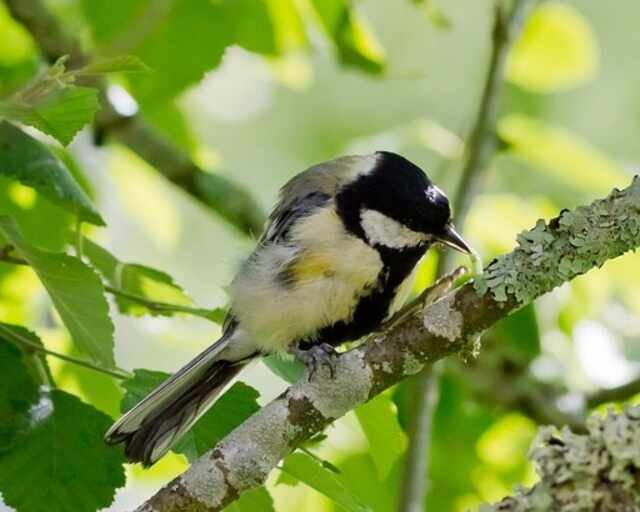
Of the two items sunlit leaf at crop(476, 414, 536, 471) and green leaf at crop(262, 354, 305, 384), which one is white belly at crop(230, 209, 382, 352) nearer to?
green leaf at crop(262, 354, 305, 384)

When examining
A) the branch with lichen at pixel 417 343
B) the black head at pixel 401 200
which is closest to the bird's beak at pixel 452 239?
the black head at pixel 401 200

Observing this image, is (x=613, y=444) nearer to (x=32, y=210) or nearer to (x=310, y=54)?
(x=32, y=210)

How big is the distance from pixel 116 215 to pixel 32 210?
4.31 m

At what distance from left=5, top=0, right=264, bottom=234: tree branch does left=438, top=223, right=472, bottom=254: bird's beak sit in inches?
43.0

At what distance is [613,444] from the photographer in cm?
169

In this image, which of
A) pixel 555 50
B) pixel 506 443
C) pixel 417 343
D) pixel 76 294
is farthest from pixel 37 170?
pixel 506 443

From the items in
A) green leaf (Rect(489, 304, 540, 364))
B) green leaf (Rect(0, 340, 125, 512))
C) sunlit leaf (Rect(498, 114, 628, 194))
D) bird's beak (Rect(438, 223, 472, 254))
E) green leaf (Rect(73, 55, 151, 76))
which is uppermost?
sunlit leaf (Rect(498, 114, 628, 194))

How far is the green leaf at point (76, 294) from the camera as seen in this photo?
2.45m

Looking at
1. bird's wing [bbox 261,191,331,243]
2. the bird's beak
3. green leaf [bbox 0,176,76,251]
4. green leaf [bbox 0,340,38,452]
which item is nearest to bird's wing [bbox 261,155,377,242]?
bird's wing [bbox 261,191,331,243]

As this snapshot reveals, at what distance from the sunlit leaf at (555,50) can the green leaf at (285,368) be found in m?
1.78

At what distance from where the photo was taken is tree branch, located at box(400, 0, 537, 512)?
373cm

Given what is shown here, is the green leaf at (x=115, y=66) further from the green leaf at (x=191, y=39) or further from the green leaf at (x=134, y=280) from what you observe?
the green leaf at (x=191, y=39)

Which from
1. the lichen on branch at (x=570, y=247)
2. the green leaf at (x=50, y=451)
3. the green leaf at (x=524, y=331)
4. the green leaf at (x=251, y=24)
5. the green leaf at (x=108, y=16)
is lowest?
the green leaf at (x=50, y=451)

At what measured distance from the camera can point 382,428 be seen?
2.64m
